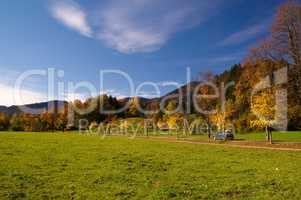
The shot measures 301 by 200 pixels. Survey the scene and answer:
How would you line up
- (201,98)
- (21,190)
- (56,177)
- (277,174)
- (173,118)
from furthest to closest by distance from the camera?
(173,118)
(201,98)
(277,174)
(56,177)
(21,190)

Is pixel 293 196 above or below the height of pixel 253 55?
below

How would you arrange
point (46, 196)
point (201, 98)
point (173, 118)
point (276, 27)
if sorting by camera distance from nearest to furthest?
point (46, 196) → point (276, 27) → point (201, 98) → point (173, 118)

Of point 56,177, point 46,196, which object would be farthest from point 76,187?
point 56,177

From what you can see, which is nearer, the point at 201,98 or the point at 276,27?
the point at 276,27

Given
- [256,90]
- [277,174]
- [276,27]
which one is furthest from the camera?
[256,90]

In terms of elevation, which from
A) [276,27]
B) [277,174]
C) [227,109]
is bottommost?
[277,174]

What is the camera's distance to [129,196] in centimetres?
1108

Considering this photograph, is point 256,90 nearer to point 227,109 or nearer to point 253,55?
point 253,55

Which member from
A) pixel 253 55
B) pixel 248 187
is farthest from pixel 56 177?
Answer: pixel 253 55

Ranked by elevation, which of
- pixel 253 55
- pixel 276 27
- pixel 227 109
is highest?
pixel 276 27

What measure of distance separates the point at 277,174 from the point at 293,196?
17.1 feet

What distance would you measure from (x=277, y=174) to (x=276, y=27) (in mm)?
28181

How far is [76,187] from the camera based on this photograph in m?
12.4

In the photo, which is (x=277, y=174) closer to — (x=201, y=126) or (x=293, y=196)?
(x=293, y=196)
